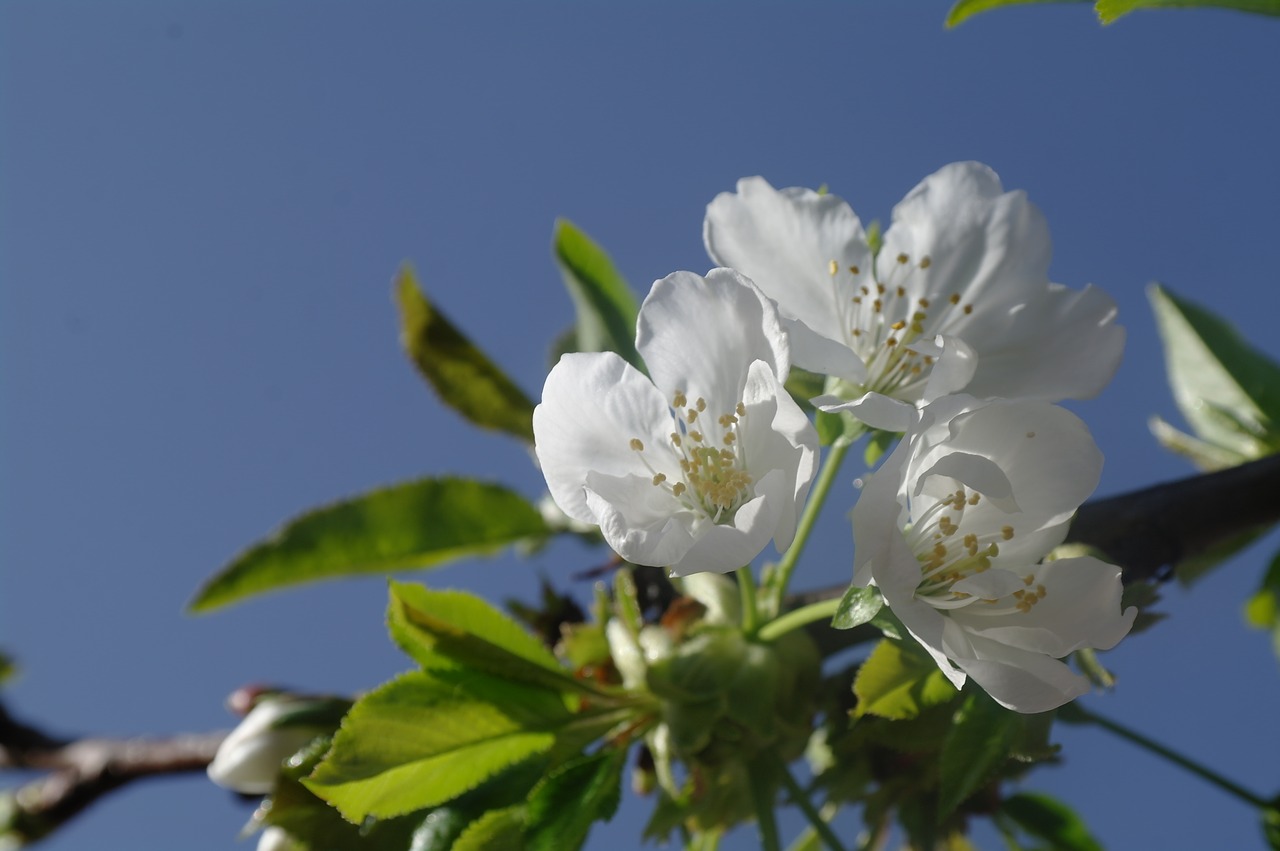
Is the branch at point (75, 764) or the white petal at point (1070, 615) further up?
the branch at point (75, 764)

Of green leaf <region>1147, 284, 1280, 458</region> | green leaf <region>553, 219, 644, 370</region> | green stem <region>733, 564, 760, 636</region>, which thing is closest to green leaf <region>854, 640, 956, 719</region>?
green stem <region>733, 564, 760, 636</region>

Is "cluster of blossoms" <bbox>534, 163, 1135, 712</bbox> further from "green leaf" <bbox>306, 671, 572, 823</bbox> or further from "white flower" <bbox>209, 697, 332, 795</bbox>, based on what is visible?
"white flower" <bbox>209, 697, 332, 795</bbox>

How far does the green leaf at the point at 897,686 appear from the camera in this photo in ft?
2.12

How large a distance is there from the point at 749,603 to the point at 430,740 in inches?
9.8

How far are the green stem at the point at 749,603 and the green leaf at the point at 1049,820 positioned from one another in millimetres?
427

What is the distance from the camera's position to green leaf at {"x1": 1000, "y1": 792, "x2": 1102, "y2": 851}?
97 cm

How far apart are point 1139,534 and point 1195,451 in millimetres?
443

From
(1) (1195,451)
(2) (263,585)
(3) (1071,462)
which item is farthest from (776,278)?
(1) (1195,451)

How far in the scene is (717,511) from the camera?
67 centimetres

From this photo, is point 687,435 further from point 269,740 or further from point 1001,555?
point 269,740

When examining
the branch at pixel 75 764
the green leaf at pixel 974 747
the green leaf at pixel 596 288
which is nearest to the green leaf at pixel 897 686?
the green leaf at pixel 974 747

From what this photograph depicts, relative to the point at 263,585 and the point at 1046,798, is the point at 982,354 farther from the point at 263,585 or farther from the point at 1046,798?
the point at 263,585

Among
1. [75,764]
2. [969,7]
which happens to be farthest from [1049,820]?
[75,764]

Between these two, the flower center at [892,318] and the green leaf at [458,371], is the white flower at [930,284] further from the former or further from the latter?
the green leaf at [458,371]
